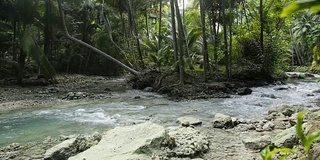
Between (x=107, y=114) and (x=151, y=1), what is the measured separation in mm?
14978

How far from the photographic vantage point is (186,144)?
16.0 feet

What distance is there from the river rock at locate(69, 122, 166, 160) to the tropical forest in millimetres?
17

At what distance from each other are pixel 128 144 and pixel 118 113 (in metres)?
4.37

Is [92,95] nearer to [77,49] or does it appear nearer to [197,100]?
Answer: [197,100]

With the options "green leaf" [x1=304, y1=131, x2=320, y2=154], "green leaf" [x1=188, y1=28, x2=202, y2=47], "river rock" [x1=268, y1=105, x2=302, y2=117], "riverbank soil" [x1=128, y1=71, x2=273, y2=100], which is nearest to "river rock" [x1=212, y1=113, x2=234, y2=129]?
"river rock" [x1=268, y1=105, x2=302, y2=117]

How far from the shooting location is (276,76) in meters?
16.9

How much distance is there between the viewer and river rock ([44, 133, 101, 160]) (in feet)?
15.2

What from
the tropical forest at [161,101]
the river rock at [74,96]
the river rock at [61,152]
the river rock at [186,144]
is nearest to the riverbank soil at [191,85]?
the tropical forest at [161,101]

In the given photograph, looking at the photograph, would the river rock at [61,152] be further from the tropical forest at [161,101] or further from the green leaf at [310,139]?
the green leaf at [310,139]

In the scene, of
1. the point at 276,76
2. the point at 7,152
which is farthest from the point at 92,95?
the point at 276,76

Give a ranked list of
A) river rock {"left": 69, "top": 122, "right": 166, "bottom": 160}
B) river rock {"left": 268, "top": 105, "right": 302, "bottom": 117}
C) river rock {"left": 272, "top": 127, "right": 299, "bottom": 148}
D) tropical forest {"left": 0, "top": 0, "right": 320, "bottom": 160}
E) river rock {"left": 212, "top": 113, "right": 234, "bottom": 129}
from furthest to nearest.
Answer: river rock {"left": 268, "top": 105, "right": 302, "bottom": 117}
river rock {"left": 212, "top": 113, "right": 234, "bottom": 129}
tropical forest {"left": 0, "top": 0, "right": 320, "bottom": 160}
river rock {"left": 272, "top": 127, "right": 299, "bottom": 148}
river rock {"left": 69, "top": 122, "right": 166, "bottom": 160}

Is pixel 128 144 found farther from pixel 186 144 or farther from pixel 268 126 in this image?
pixel 268 126

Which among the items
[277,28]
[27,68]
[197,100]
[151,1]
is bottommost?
[197,100]

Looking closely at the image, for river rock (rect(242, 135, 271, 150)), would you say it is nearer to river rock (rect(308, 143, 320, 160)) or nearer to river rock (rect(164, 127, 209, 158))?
river rock (rect(164, 127, 209, 158))
